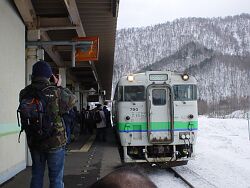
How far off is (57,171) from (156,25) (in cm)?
16939

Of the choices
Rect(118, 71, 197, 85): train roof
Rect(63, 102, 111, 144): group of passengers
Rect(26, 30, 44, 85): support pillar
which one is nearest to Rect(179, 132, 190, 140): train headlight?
Rect(118, 71, 197, 85): train roof

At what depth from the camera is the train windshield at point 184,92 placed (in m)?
12.6

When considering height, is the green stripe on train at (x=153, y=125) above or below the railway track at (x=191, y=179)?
above

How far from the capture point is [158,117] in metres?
12.5

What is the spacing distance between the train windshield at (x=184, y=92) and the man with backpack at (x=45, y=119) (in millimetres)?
8028

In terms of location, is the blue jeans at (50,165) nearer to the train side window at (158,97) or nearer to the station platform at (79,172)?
the station platform at (79,172)

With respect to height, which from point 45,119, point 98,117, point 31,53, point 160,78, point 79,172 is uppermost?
point 31,53

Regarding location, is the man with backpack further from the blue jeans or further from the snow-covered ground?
the snow-covered ground

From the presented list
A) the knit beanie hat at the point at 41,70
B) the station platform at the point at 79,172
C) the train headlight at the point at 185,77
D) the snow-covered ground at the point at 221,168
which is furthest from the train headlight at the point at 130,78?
the knit beanie hat at the point at 41,70

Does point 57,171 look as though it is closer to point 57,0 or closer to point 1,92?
point 1,92

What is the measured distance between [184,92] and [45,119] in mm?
8463

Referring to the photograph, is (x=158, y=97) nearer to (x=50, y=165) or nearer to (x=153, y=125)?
(x=153, y=125)

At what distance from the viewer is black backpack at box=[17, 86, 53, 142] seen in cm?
450

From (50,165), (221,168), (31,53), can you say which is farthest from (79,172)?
(221,168)
